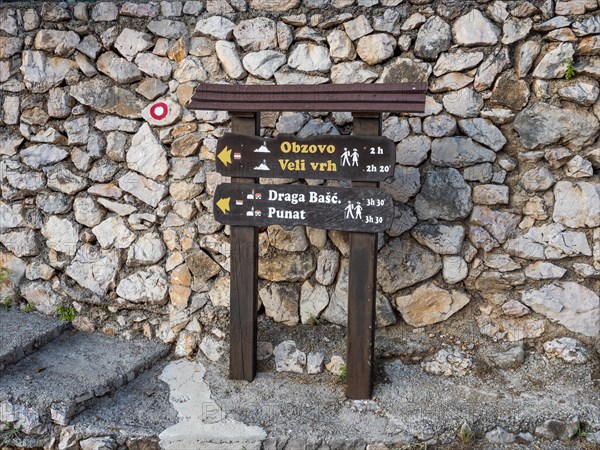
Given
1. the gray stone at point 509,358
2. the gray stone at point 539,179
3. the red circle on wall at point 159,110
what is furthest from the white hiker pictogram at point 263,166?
the gray stone at point 509,358

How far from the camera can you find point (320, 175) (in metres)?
3.72

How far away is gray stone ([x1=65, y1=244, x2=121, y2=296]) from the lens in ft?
15.5

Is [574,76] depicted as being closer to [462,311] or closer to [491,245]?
[491,245]

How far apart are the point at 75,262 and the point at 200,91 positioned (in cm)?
193

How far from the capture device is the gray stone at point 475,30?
161 inches

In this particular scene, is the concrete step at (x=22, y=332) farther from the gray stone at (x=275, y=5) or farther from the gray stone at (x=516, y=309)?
the gray stone at (x=516, y=309)

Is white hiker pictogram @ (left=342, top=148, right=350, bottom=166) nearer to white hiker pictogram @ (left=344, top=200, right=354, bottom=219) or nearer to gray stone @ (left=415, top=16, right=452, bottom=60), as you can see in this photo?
white hiker pictogram @ (left=344, top=200, right=354, bottom=219)

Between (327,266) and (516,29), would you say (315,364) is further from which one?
(516,29)

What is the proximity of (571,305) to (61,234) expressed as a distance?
13.0 feet

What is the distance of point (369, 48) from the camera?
4254mm

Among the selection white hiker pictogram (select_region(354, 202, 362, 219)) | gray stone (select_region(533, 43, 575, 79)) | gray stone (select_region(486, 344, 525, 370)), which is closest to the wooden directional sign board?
white hiker pictogram (select_region(354, 202, 362, 219))

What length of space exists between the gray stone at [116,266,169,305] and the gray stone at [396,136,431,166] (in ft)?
6.77

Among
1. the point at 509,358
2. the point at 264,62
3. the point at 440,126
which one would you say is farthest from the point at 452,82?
the point at 509,358

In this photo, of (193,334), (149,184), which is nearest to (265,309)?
(193,334)
